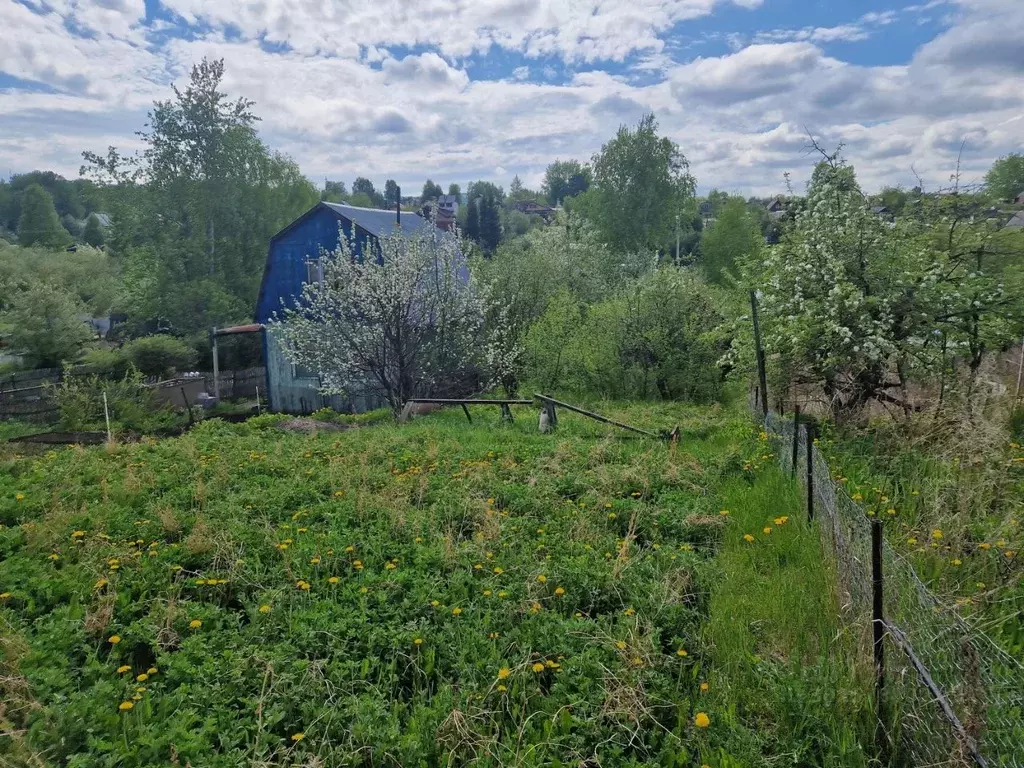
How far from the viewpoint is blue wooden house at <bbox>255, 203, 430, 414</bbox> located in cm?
2289

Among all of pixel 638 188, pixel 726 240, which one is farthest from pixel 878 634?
pixel 726 240

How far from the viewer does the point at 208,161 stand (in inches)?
1158

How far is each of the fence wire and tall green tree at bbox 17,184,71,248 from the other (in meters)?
73.2

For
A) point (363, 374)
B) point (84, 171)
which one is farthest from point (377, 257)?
point (84, 171)

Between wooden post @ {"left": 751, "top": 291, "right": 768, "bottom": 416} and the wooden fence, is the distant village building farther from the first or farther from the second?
wooden post @ {"left": 751, "top": 291, "right": 768, "bottom": 416}

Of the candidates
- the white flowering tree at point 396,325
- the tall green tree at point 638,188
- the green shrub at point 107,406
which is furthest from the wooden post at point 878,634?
the tall green tree at point 638,188

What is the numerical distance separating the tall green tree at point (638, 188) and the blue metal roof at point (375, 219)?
17460mm

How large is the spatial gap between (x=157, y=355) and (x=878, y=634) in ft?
81.4

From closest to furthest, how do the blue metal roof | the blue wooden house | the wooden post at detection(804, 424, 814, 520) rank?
the wooden post at detection(804, 424, 814, 520) → the blue metal roof → the blue wooden house

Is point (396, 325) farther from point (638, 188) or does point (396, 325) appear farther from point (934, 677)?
point (638, 188)

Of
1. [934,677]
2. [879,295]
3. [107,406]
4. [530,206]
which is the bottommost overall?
[107,406]

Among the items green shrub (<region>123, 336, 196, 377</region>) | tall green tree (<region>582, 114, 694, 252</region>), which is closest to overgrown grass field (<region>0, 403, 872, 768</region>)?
green shrub (<region>123, 336, 196, 377</region>)

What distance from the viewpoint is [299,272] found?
24641 millimetres

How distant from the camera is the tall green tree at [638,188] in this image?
126 feet
